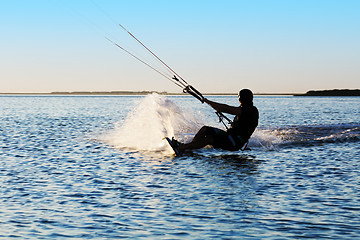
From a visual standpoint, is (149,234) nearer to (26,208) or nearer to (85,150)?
(26,208)

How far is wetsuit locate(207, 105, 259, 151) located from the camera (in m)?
14.3

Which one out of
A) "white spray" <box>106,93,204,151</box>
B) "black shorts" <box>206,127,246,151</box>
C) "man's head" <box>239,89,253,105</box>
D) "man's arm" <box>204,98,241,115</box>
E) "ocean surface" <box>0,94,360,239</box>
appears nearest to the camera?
"ocean surface" <box>0,94,360,239</box>

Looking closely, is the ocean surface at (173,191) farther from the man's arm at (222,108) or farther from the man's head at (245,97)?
the man's head at (245,97)

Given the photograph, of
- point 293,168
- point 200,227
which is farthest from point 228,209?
point 293,168

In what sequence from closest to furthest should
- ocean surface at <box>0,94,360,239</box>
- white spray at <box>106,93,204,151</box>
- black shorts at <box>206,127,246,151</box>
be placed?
ocean surface at <box>0,94,360,239</box>, black shorts at <box>206,127,246,151</box>, white spray at <box>106,93,204,151</box>

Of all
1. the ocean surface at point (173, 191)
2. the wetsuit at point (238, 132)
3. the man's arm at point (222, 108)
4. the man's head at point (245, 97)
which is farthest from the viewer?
the wetsuit at point (238, 132)

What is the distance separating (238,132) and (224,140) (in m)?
0.44

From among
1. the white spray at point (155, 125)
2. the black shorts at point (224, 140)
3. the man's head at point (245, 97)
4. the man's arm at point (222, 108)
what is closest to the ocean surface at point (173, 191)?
the white spray at point (155, 125)

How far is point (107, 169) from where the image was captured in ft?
43.2

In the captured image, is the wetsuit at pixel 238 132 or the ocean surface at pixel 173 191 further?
the wetsuit at pixel 238 132

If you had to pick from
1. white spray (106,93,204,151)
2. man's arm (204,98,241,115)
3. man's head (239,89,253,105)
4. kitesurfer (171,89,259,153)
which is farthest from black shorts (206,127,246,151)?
white spray (106,93,204,151)

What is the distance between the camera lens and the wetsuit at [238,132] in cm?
1428

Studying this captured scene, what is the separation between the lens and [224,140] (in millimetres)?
14438

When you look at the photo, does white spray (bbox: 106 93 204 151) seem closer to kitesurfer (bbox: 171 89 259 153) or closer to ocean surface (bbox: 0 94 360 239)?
ocean surface (bbox: 0 94 360 239)
